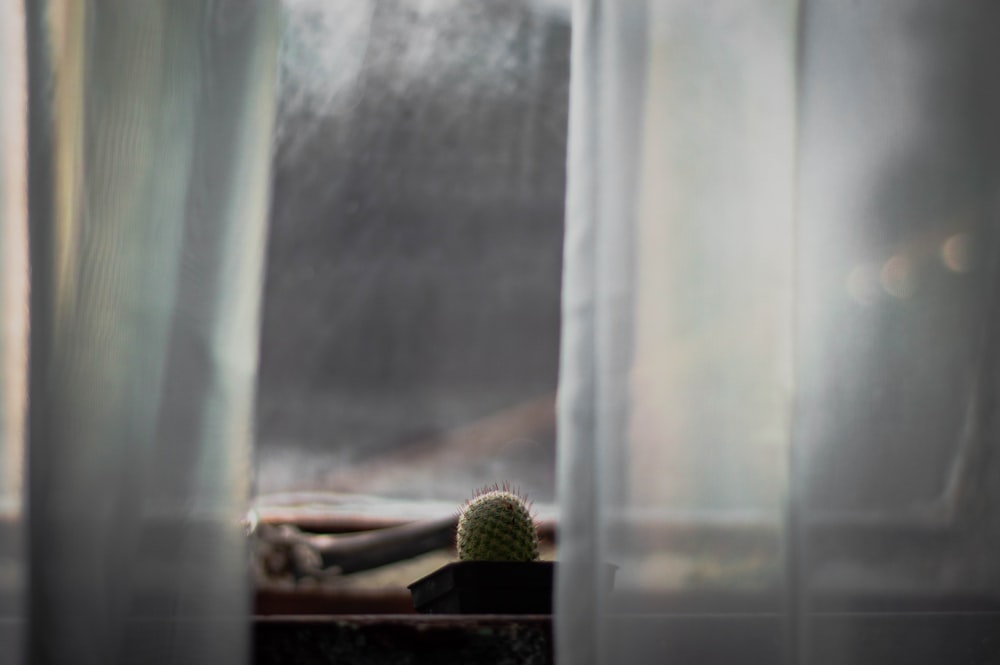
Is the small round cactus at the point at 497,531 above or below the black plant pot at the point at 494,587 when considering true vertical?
above

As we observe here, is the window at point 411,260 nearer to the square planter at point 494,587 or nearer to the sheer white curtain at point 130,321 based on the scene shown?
the square planter at point 494,587

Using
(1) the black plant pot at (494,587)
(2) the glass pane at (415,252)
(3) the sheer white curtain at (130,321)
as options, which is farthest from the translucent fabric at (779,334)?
(2) the glass pane at (415,252)

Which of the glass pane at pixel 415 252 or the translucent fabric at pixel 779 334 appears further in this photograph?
the glass pane at pixel 415 252

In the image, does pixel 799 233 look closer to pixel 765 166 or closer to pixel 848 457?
pixel 765 166

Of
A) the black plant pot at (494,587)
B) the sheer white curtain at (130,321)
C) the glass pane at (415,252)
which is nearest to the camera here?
the sheer white curtain at (130,321)

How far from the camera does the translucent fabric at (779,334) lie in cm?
92

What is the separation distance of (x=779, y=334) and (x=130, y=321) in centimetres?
56

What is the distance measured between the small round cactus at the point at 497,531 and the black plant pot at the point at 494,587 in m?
0.02

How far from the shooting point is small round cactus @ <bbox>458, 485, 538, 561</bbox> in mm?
1063

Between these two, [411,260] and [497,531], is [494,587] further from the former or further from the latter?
[411,260]

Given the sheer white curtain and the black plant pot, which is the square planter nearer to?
the black plant pot

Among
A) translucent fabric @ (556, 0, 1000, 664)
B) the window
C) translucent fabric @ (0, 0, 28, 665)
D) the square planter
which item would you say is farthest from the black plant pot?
translucent fabric @ (0, 0, 28, 665)

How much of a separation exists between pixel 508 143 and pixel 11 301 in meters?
0.69

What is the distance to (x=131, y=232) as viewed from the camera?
2.96 ft
